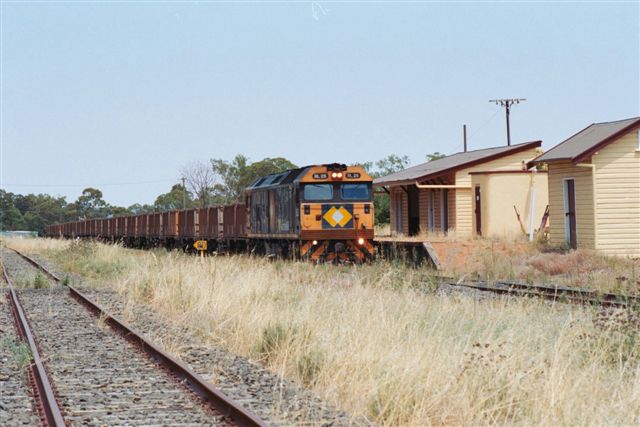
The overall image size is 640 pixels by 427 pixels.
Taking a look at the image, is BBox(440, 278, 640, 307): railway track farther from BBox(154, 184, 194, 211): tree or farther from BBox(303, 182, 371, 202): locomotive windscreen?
BBox(154, 184, 194, 211): tree

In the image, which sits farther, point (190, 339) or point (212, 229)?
point (212, 229)

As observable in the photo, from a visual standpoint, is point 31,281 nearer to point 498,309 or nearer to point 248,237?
point 248,237

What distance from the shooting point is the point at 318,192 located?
25172mm

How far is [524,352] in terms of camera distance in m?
8.38

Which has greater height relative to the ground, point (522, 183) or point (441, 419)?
point (522, 183)

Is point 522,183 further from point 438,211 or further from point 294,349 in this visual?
point 294,349

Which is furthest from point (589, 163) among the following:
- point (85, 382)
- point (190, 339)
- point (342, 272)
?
point (85, 382)

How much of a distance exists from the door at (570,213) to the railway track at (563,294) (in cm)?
734

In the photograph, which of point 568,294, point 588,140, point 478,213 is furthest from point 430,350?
point 478,213

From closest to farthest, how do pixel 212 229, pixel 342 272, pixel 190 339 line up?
pixel 190 339 → pixel 342 272 → pixel 212 229

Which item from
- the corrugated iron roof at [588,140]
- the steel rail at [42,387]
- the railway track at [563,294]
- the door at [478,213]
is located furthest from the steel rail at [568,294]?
the door at [478,213]

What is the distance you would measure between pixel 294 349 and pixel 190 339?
2.47 m

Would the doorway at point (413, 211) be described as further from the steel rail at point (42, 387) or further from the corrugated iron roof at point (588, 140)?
the steel rail at point (42, 387)

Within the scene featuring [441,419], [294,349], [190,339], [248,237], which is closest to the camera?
[441,419]
